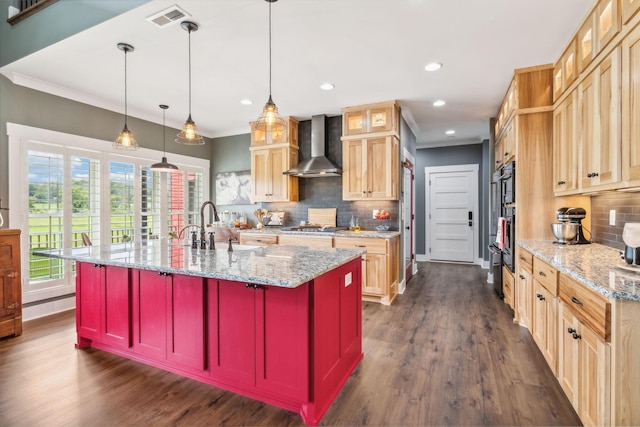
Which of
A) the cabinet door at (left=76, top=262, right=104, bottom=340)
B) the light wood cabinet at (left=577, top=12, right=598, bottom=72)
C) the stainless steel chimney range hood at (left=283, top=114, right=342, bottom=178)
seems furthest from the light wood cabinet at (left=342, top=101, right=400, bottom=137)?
the cabinet door at (left=76, top=262, right=104, bottom=340)

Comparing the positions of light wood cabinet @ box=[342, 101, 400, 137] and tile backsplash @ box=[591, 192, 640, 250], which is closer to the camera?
tile backsplash @ box=[591, 192, 640, 250]

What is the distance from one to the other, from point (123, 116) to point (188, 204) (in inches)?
71.2

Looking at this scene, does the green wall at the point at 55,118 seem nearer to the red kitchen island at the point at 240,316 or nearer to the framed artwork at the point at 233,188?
the framed artwork at the point at 233,188

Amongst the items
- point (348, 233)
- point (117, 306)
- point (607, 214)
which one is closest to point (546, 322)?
point (607, 214)

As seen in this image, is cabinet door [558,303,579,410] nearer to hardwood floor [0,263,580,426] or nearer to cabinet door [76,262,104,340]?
hardwood floor [0,263,580,426]

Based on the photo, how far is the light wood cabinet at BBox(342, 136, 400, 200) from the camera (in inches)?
169

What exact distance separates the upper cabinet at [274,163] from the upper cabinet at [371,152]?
0.97 m

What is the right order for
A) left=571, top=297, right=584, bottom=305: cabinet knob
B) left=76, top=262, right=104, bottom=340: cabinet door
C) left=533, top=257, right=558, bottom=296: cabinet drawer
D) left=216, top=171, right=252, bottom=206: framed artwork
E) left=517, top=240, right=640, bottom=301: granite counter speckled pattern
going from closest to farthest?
left=517, top=240, right=640, bottom=301: granite counter speckled pattern < left=571, top=297, right=584, bottom=305: cabinet knob < left=533, top=257, right=558, bottom=296: cabinet drawer < left=76, top=262, right=104, bottom=340: cabinet door < left=216, top=171, right=252, bottom=206: framed artwork

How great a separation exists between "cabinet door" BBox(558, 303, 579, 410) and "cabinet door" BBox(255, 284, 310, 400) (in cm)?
152

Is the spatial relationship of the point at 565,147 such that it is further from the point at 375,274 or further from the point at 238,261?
the point at 238,261

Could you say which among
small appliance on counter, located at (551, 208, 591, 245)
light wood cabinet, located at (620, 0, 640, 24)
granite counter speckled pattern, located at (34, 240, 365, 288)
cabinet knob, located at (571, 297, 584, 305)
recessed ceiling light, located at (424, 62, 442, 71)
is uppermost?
recessed ceiling light, located at (424, 62, 442, 71)

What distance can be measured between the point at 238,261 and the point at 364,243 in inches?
92.9

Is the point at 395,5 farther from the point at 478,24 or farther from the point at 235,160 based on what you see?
the point at 235,160

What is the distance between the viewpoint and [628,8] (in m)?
1.76
